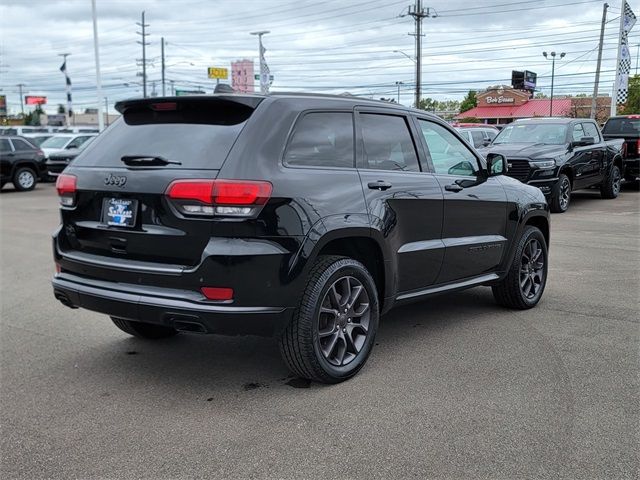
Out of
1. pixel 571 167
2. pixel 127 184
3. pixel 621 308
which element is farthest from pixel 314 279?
pixel 571 167

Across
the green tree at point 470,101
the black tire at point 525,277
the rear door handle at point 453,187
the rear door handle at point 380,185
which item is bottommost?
the black tire at point 525,277

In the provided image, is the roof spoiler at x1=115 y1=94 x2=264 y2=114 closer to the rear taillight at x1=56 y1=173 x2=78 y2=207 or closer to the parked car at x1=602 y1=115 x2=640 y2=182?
the rear taillight at x1=56 y1=173 x2=78 y2=207

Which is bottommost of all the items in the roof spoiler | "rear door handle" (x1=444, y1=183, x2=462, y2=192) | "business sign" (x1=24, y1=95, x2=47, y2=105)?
"rear door handle" (x1=444, y1=183, x2=462, y2=192)

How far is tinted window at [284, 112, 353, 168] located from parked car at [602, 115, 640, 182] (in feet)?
47.0

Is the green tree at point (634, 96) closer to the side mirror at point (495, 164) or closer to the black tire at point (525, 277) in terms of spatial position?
the black tire at point (525, 277)

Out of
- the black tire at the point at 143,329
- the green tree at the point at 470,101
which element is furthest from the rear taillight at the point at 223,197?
the green tree at the point at 470,101

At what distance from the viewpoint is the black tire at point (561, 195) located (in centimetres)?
1280

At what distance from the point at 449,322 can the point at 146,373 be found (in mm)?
2566

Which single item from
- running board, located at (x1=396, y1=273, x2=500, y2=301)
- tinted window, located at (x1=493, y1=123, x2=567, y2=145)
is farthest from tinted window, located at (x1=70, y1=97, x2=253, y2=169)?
tinted window, located at (x1=493, y1=123, x2=567, y2=145)

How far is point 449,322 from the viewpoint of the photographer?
5.56 meters

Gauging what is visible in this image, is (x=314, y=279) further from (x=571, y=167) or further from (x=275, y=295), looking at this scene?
(x=571, y=167)

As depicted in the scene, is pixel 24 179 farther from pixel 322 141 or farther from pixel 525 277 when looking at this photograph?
pixel 322 141

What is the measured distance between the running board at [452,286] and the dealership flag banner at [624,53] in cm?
2474

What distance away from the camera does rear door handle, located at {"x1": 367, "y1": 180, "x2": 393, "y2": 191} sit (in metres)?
4.28
